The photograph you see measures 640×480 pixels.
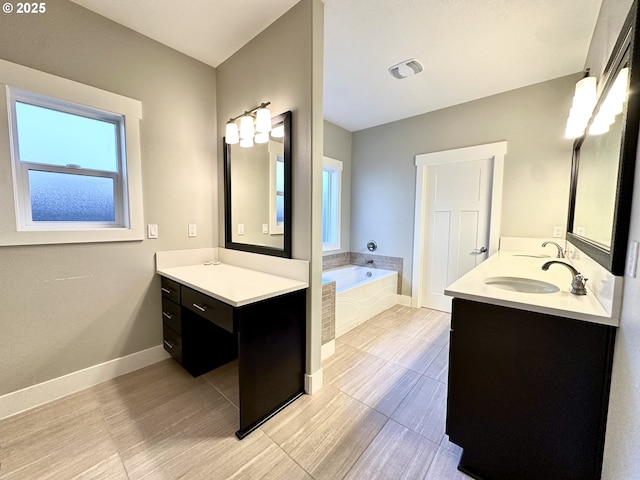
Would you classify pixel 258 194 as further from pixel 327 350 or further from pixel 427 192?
pixel 427 192

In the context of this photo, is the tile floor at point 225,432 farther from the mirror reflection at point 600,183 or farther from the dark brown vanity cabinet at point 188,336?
the mirror reflection at point 600,183

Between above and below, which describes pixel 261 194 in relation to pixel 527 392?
above

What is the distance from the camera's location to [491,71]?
2.43 metres

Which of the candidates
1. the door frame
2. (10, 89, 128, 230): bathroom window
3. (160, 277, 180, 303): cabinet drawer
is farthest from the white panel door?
(10, 89, 128, 230): bathroom window

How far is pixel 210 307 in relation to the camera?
157cm

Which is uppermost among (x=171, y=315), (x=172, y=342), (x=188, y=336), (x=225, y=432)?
(x=171, y=315)

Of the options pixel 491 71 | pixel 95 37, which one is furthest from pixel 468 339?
pixel 95 37

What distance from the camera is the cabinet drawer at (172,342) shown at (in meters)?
2.02

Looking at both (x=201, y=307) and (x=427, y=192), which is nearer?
(x=201, y=307)

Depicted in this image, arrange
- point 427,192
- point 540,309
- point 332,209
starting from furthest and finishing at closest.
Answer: point 332,209 → point 427,192 → point 540,309

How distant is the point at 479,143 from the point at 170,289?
355 cm

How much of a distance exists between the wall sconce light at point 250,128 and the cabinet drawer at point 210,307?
1.26 metres

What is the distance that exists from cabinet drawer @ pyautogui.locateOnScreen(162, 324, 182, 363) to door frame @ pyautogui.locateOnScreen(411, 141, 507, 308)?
288cm

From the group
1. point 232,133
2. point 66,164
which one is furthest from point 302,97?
point 66,164
